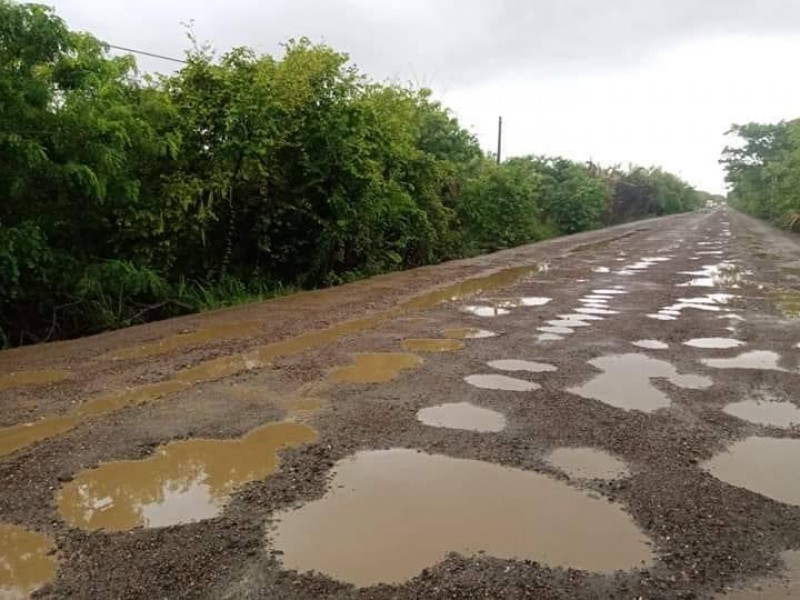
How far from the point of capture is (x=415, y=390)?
5.10 m

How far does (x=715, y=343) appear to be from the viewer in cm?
691

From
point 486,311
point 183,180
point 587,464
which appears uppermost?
point 183,180

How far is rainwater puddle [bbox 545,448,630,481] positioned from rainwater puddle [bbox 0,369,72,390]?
13.4 ft

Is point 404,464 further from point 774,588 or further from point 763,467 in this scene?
point 763,467

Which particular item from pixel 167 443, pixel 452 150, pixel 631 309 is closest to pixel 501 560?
pixel 167 443

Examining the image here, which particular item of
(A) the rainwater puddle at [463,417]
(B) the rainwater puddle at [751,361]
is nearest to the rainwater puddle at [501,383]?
(A) the rainwater puddle at [463,417]

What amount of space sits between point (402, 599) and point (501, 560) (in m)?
0.48

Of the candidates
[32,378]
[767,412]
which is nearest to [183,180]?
[32,378]

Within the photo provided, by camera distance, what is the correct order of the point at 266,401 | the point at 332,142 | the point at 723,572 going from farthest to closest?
the point at 332,142
the point at 266,401
the point at 723,572

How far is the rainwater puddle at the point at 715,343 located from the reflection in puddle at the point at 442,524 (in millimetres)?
3997

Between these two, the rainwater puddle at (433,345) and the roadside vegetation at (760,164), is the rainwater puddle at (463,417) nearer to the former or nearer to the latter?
the rainwater puddle at (433,345)

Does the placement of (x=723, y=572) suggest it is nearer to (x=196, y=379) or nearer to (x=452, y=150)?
(x=196, y=379)

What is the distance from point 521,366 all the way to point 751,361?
7.14 ft

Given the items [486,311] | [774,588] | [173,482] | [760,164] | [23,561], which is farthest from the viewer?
[760,164]
